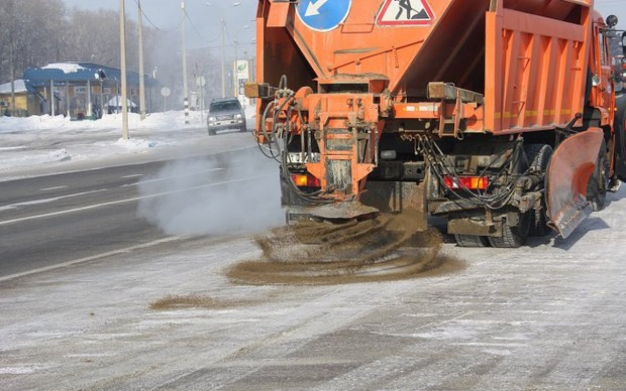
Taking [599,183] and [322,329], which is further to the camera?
[599,183]

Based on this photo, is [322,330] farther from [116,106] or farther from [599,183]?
[116,106]

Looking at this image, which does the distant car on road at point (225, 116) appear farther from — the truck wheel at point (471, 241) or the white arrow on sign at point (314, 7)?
the truck wheel at point (471, 241)

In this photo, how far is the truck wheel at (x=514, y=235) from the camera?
35.1ft

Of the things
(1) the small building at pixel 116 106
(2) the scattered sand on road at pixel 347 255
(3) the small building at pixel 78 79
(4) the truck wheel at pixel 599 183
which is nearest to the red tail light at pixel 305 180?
Answer: (2) the scattered sand on road at pixel 347 255

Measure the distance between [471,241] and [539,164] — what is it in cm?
111

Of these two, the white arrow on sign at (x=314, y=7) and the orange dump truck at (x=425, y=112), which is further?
the white arrow on sign at (x=314, y=7)

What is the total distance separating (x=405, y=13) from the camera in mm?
10055

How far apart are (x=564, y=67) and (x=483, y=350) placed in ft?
20.6

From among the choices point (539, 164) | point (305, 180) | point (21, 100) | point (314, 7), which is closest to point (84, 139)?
point (305, 180)

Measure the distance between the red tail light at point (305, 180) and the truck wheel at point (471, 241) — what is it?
164cm

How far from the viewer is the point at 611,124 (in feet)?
46.6

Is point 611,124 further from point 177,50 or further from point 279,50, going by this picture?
point 177,50

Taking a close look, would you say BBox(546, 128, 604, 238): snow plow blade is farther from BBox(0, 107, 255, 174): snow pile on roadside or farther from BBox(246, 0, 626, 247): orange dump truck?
BBox(0, 107, 255, 174): snow pile on roadside

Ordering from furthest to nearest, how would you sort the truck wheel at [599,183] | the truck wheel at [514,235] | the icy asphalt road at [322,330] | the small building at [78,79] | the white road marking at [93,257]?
the small building at [78,79]
the truck wheel at [599,183]
the truck wheel at [514,235]
the white road marking at [93,257]
the icy asphalt road at [322,330]
